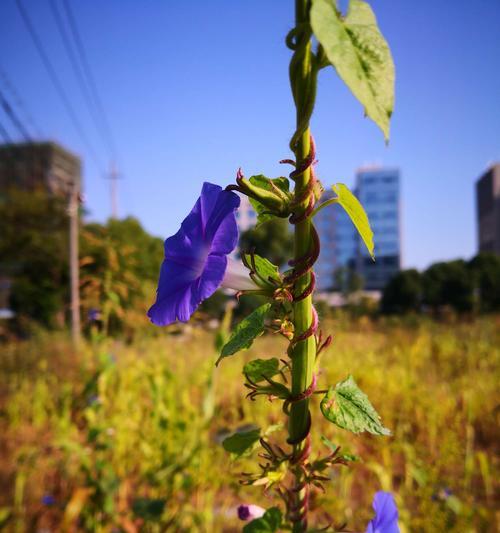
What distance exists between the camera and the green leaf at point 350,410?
31 centimetres

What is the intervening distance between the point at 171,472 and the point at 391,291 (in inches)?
576

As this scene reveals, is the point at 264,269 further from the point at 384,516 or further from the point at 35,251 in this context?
the point at 35,251

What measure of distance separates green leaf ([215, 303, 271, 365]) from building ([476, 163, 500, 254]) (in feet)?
103

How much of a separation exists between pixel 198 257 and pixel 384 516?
0.88ft

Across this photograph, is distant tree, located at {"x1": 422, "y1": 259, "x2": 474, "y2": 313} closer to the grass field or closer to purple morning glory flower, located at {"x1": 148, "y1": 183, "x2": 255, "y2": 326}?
the grass field

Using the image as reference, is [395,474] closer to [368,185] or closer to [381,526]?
[381,526]

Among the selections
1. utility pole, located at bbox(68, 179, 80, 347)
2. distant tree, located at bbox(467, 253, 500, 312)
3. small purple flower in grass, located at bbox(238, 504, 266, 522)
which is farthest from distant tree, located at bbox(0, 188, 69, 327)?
distant tree, located at bbox(467, 253, 500, 312)

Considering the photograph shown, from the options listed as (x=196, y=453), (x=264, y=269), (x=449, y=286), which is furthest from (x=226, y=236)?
(x=449, y=286)

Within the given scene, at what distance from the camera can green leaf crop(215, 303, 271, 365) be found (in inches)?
12.0

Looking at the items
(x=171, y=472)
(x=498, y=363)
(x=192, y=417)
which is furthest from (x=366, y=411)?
(x=498, y=363)

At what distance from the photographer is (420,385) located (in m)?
3.36

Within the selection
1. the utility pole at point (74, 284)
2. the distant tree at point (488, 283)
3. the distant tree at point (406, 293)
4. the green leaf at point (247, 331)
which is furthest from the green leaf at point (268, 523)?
the distant tree at point (406, 293)

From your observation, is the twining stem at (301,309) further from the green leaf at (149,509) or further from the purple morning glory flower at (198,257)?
the green leaf at (149,509)

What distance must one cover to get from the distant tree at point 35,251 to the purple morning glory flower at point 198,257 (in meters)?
8.78
